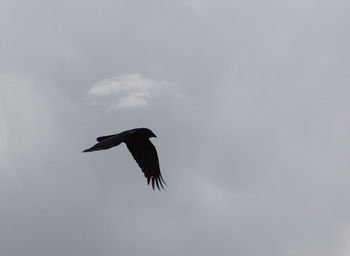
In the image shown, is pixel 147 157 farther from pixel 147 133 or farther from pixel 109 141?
pixel 109 141

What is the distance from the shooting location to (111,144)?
20.9 m

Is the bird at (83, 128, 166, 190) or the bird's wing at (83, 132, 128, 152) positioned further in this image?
the bird at (83, 128, 166, 190)

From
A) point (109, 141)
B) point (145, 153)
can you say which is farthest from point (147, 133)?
point (109, 141)

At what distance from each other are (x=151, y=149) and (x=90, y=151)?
597cm

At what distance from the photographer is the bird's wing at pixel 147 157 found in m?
25.2

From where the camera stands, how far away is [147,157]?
25484mm

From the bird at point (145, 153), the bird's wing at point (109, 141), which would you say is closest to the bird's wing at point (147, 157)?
the bird at point (145, 153)

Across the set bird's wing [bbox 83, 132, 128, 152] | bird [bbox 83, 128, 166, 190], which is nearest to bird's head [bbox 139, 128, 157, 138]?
bird [bbox 83, 128, 166, 190]

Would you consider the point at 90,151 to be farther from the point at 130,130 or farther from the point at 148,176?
→ the point at 148,176

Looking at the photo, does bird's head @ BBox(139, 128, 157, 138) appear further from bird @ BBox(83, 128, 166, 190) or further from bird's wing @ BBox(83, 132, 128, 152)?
bird's wing @ BBox(83, 132, 128, 152)

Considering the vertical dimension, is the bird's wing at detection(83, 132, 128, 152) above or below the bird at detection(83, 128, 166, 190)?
below

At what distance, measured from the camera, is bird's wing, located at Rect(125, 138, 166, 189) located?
2520cm

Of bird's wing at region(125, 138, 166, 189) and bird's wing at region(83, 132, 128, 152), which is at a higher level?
bird's wing at region(125, 138, 166, 189)

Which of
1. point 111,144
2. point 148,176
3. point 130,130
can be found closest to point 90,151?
point 111,144
